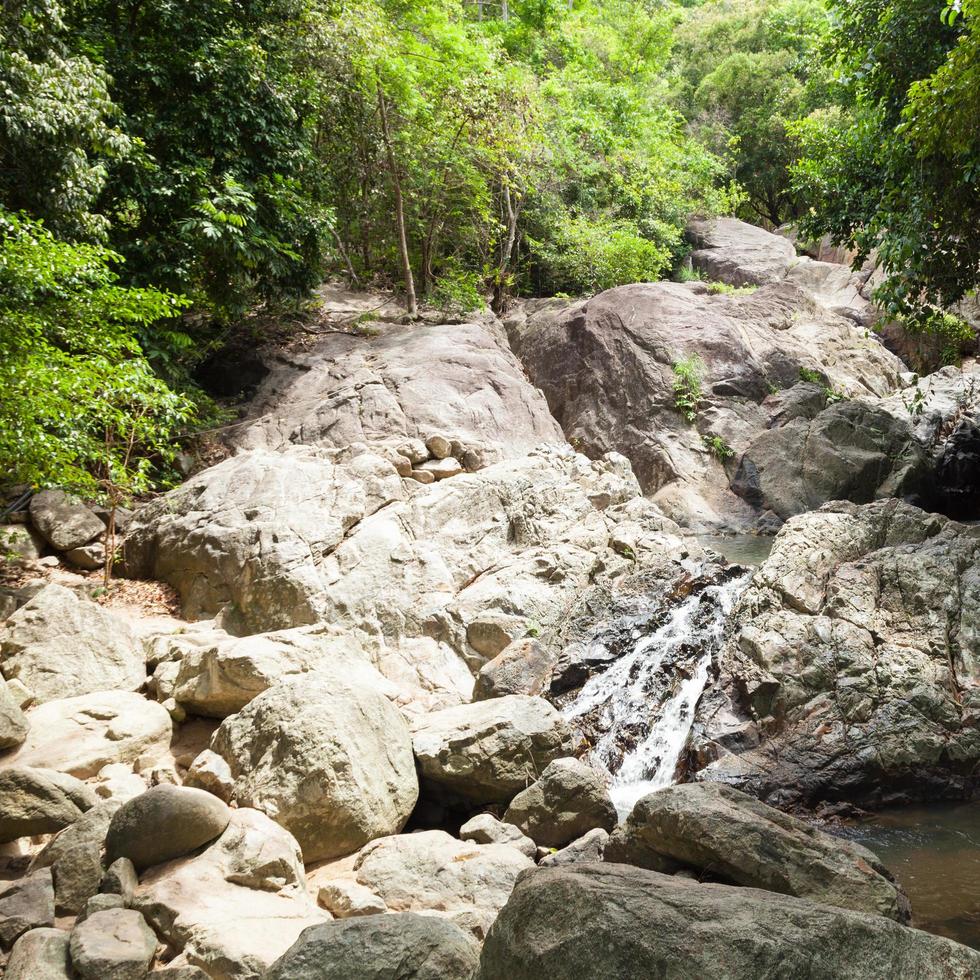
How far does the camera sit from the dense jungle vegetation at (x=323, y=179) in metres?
8.48

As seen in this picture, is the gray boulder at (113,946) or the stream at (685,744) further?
the stream at (685,744)

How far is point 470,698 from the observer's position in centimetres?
862

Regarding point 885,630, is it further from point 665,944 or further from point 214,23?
point 214,23

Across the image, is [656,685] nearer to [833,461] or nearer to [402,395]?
[402,395]

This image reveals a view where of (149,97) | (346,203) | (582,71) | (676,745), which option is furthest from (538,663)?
(582,71)

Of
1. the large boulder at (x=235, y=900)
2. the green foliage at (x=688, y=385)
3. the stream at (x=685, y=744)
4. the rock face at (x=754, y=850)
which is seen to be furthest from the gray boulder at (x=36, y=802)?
the green foliage at (x=688, y=385)

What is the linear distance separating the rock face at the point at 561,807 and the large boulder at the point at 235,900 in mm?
1991

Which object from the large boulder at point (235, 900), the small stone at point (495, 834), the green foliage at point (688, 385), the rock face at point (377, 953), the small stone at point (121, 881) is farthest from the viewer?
the green foliage at point (688, 385)

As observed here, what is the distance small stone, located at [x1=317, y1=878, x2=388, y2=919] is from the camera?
473cm

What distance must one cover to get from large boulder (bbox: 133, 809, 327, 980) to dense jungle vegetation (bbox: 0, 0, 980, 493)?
16.2 feet

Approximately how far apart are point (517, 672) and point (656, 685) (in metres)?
1.69

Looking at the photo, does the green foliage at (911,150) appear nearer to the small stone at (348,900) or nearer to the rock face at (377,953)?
the rock face at (377,953)

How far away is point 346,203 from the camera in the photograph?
18.8 metres

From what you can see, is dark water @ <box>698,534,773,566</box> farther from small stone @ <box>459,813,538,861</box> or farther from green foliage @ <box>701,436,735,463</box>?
small stone @ <box>459,813,538,861</box>
